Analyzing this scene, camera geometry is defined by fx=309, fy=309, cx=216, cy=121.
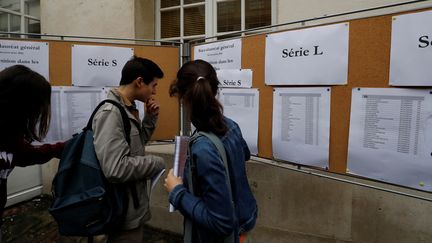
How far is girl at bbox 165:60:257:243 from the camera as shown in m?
1.29

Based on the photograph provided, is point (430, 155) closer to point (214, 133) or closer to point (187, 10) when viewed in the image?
point (214, 133)

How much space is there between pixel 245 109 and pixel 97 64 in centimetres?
150

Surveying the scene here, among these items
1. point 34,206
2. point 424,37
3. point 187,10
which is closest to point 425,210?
point 424,37

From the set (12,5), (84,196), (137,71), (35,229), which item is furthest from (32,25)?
(84,196)

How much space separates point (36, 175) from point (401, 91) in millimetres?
5003

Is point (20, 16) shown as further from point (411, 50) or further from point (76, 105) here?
point (411, 50)

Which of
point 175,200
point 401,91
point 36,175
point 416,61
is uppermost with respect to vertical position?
point 416,61

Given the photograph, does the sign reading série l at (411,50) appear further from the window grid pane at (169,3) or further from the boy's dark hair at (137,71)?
the window grid pane at (169,3)

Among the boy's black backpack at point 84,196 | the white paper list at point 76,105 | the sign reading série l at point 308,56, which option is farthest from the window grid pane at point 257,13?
the boy's black backpack at point 84,196

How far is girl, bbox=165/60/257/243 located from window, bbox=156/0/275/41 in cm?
242

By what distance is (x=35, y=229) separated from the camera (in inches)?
157

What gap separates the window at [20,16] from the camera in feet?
16.1

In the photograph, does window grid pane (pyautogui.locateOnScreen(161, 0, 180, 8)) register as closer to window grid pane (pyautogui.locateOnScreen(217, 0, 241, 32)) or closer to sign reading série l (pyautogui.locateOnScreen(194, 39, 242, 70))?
window grid pane (pyautogui.locateOnScreen(217, 0, 241, 32))

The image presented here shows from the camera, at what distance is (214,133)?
1.39 metres
